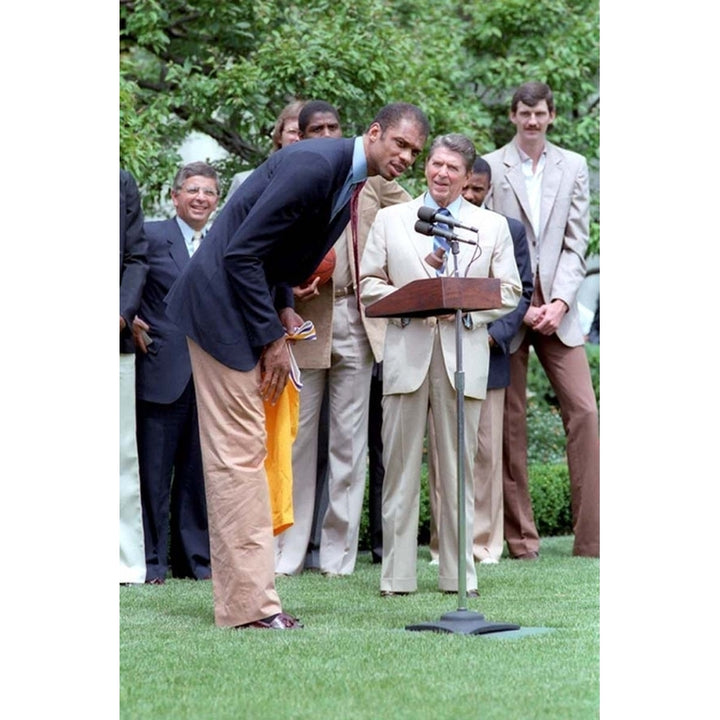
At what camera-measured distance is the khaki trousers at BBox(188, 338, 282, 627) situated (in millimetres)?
6164

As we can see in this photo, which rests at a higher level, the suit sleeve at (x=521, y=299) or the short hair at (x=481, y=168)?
the short hair at (x=481, y=168)

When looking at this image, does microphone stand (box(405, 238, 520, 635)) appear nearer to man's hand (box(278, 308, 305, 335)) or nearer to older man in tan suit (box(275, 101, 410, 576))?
man's hand (box(278, 308, 305, 335))

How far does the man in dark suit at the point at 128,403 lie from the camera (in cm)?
791

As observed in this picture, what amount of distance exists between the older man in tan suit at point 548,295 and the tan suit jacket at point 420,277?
1.35 m

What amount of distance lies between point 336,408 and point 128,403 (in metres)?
1.15

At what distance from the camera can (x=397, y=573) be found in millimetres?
7293

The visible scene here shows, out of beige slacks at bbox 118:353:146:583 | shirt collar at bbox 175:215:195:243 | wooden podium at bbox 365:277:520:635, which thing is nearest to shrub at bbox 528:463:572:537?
shirt collar at bbox 175:215:195:243

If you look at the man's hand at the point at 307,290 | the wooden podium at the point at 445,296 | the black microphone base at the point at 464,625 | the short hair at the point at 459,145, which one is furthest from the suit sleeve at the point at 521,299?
the black microphone base at the point at 464,625

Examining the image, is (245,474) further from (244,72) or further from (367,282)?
(244,72)

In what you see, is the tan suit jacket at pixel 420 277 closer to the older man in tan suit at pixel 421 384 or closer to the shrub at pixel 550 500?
the older man in tan suit at pixel 421 384

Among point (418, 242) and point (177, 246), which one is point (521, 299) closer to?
point (418, 242)

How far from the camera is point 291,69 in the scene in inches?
444
